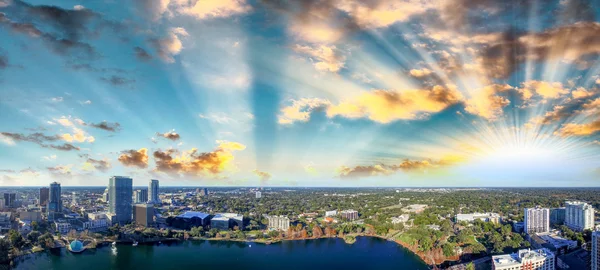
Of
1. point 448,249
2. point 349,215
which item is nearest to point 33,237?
point 349,215

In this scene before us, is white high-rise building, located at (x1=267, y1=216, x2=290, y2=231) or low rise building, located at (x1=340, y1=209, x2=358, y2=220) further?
low rise building, located at (x1=340, y1=209, x2=358, y2=220)

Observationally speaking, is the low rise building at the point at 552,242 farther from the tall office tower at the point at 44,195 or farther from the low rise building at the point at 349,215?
the tall office tower at the point at 44,195

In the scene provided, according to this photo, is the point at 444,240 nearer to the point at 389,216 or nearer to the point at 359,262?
the point at 359,262

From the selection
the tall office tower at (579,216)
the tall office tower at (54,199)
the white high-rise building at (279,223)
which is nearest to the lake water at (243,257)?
the white high-rise building at (279,223)

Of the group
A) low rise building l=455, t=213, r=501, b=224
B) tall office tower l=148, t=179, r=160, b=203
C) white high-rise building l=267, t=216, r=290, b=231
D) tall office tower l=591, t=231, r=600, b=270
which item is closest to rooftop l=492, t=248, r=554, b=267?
tall office tower l=591, t=231, r=600, b=270

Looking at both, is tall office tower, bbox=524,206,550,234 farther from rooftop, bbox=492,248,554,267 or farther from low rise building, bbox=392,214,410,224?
rooftop, bbox=492,248,554,267

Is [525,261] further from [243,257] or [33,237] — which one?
[33,237]
